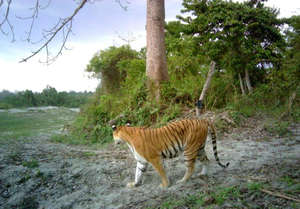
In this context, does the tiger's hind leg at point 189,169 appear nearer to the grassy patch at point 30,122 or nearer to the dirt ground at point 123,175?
the dirt ground at point 123,175

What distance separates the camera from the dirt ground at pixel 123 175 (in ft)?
10.6

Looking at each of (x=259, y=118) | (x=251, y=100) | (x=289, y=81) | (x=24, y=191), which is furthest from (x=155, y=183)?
(x=289, y=81)

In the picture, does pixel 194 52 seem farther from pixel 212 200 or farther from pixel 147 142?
pixel 212 200

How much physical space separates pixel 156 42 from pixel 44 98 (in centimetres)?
667

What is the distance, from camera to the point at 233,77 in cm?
866

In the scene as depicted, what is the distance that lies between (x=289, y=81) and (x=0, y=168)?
8.73 meters

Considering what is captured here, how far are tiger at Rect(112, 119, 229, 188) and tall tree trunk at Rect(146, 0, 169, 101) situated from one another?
5.45 m

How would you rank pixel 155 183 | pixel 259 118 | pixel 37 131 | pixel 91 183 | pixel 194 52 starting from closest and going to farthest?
pixel 155 183 < pixel 91 183 < pixel 259 118 < pixel 194 52 < pixel 37 131

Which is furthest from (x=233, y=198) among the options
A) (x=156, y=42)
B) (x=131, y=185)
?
(x=156, y=42)

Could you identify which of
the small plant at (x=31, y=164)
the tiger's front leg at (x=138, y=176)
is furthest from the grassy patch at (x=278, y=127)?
the small plant at (x=31, y=164)

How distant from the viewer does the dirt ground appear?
324cm

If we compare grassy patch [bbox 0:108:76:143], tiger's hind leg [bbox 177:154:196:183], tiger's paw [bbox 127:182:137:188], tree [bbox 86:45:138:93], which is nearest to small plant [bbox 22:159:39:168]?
tiger's paw [bbox 127:182:137:188]

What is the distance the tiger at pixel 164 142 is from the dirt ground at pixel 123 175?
15.4 inches

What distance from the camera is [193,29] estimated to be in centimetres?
794
